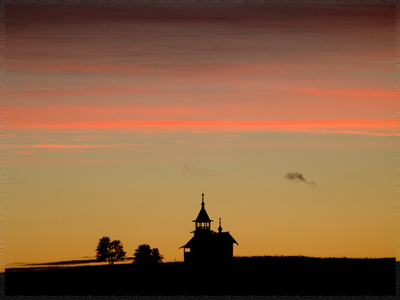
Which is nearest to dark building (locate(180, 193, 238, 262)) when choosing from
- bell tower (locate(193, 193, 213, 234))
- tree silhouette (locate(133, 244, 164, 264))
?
bell tower (locate(193, 193, 213, 234))

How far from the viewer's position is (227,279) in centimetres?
6550

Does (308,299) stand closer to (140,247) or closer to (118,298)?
(118,298)

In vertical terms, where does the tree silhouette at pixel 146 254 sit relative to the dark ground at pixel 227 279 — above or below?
above

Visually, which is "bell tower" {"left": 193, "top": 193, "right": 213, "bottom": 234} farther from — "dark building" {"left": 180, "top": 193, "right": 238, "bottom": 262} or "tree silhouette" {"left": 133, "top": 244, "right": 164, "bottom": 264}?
"tree silhouette" {"left": 133, "top": 244, "right": 164, "bottom": 264}

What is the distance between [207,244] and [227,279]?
→ 25426mm

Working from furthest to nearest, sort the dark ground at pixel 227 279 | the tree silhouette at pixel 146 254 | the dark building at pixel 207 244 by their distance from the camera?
the tree silhouette at pixel 146 254
the dark building at pixel 207 244
the dark ground at pixel 227 279

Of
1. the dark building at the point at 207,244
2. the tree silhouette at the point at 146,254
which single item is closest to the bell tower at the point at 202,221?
the dark building at the point at 207,244

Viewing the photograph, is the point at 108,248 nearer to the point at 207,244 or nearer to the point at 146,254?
the point at 146,254

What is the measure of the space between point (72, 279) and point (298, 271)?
23027 millimetres

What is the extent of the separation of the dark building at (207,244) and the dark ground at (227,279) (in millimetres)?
8283

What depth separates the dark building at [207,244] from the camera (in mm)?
90875

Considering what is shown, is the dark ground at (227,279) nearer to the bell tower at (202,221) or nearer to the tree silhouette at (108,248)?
the bell tower at (202,221)

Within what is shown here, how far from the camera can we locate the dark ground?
5772 cm

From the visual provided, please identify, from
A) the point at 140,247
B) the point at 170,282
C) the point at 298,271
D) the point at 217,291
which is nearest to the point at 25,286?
the point at 170,282
